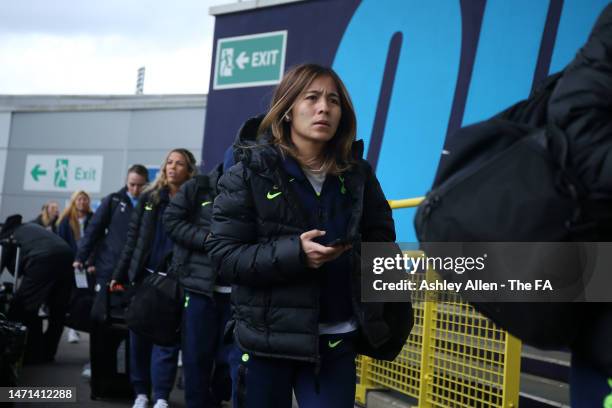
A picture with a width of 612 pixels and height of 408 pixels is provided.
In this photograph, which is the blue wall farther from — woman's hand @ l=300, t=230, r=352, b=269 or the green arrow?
the green arrow

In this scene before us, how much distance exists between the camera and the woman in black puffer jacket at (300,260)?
2598 millimetres

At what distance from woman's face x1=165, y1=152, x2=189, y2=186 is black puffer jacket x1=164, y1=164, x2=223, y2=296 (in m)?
0.58

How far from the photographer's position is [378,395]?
527 cm

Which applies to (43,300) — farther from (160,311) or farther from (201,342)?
(201,342)

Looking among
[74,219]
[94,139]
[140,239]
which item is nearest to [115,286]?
[140,239]

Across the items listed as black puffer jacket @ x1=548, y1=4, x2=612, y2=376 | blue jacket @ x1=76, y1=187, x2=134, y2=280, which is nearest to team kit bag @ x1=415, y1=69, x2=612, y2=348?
black puffer jacket @ x1=548, y1=4, x2=612, y2=376

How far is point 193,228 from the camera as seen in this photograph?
507 centimetres

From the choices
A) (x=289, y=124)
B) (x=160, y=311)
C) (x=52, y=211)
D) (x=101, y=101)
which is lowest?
(x=160, y=311)

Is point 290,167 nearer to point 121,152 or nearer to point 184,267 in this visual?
point 184,267

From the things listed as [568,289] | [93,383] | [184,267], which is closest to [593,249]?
[568,289]

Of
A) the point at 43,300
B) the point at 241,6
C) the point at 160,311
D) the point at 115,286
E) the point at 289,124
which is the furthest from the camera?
the point at 241,6

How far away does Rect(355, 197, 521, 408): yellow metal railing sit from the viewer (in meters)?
4.07

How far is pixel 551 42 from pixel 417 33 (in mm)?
1920

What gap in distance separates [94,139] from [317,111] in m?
14.6
